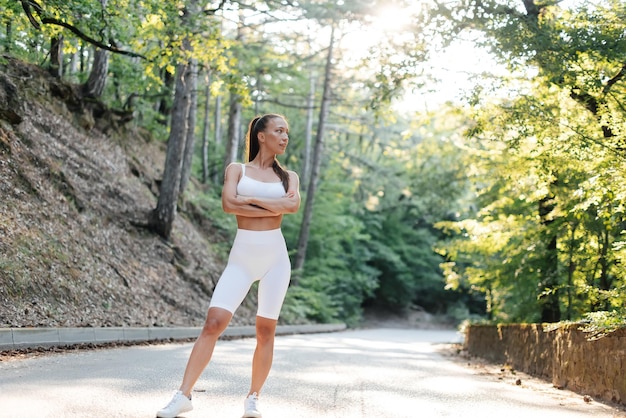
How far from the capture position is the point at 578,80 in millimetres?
9961

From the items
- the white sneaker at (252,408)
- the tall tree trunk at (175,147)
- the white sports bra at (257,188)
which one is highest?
the tall tree trunk at (175,147)

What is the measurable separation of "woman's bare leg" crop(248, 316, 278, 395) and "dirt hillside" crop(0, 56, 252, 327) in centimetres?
552

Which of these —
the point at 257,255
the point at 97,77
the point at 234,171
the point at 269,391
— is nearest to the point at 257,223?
the point at 257,255

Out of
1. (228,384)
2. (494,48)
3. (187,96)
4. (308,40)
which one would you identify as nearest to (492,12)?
(494,48)

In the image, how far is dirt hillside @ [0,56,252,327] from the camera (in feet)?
38.8

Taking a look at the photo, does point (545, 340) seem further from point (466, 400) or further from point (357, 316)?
Result: point (357, 316)

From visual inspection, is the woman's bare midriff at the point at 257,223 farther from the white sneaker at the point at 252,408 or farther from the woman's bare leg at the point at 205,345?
the white sneaker at the point at 252,408

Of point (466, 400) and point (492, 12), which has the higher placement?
point (492, 12)

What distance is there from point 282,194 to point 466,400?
3219 mm

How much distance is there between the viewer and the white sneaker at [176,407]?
4637mm

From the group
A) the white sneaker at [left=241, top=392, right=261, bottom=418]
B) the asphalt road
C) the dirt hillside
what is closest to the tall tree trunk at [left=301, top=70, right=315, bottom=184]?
the dirt hillside

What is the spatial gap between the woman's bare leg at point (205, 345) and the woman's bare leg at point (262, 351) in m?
0.32

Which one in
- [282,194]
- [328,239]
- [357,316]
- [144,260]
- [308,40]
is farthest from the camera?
[357,316]

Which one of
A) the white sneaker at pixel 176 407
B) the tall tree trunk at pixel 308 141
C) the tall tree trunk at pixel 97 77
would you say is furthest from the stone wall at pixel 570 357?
the tall tree trunk at pixel 308 141
